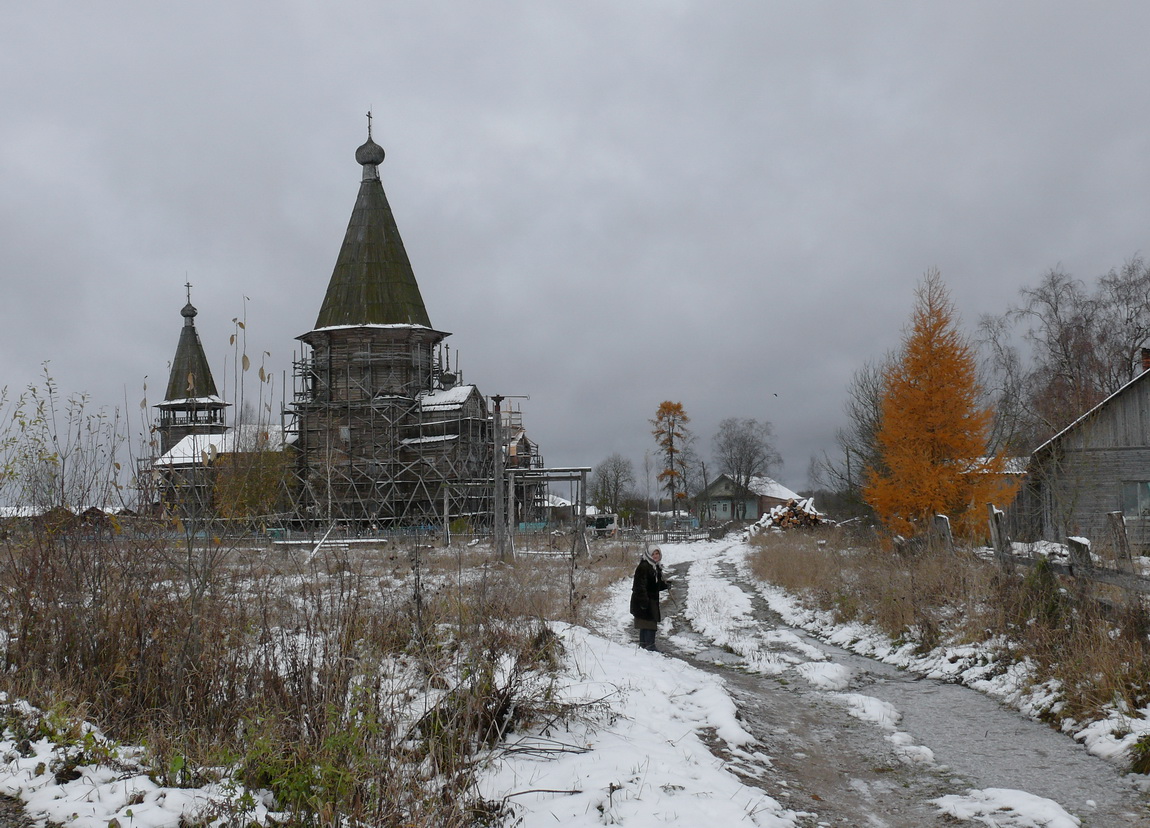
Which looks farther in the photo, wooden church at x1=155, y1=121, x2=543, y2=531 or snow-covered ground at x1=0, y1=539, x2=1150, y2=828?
wooden church at x1=155, y1=121, x2=543, y2=531

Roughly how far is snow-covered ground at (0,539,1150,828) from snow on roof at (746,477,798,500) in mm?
67968

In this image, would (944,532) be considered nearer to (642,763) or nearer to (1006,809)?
(1006,809)

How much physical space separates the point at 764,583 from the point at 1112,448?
33.0 ft

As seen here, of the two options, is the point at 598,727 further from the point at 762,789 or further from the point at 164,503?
the point at 164,503

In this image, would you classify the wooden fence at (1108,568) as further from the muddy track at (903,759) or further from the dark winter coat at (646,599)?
the dark winter coat at (646,599)

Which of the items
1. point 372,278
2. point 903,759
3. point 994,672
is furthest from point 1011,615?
point 372,278

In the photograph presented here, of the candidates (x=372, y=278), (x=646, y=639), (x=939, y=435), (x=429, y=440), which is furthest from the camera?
(x=372, y=278)

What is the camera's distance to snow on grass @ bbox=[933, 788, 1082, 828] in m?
5.08

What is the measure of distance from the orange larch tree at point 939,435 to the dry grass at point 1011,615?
4.81m

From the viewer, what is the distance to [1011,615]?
9375mm

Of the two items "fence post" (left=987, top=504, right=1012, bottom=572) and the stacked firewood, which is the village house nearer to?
the stacked firewood

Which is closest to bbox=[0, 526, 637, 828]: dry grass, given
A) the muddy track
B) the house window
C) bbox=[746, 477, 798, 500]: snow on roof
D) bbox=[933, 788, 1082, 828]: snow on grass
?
the muddy track

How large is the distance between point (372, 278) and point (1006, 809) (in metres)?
37.6

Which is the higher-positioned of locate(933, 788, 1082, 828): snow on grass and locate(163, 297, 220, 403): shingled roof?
locate(163, 297, 220, 403): shingled roof
